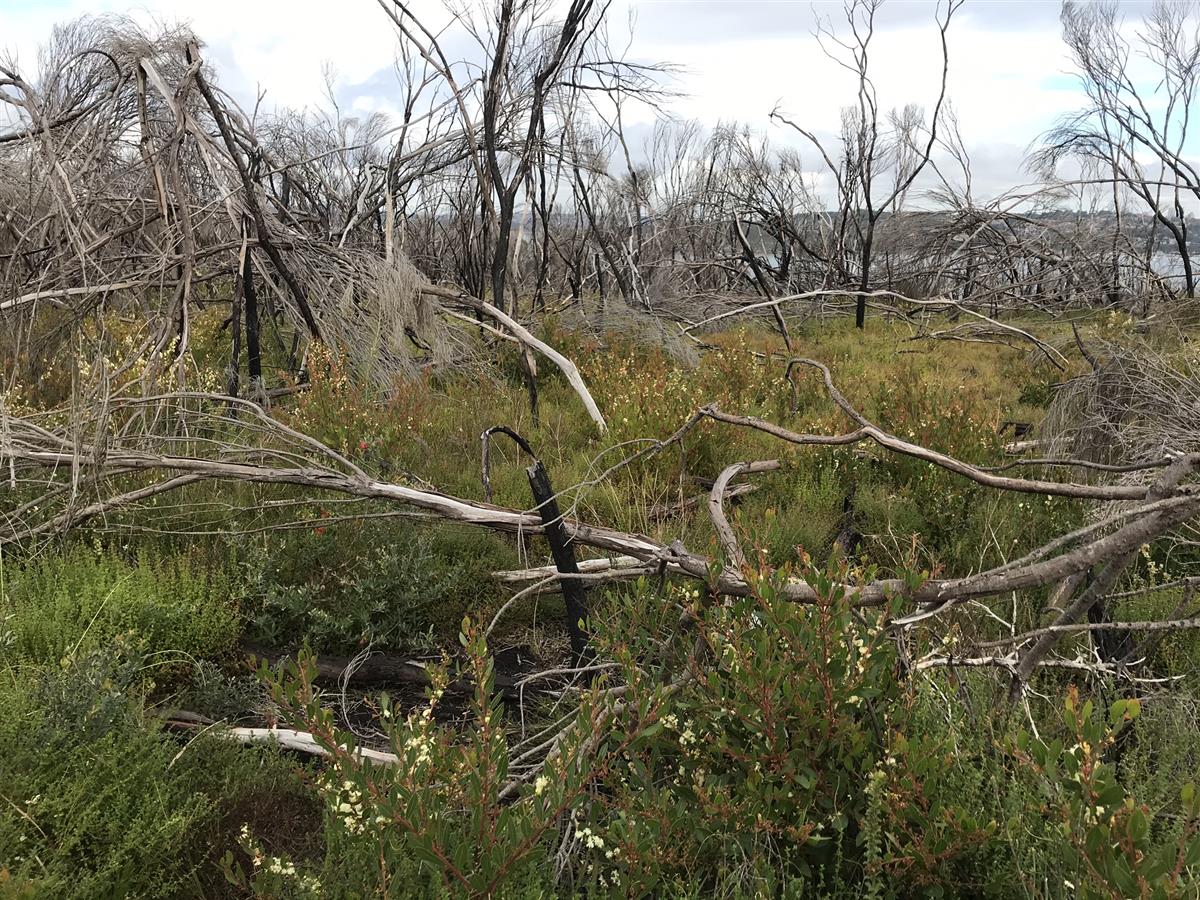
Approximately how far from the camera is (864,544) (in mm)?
4684

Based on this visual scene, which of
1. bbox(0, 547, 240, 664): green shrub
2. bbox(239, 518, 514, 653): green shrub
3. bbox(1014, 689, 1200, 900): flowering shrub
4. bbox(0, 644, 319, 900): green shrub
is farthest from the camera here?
bbox(239, 518, 514, 653): green shrub

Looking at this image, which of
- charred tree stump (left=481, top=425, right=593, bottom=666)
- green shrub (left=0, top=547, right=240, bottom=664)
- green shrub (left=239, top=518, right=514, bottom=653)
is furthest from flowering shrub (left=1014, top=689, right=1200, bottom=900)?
green shrub (left=0, top=547, right=240, bottom=664)

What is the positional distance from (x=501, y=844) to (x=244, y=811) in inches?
52.4

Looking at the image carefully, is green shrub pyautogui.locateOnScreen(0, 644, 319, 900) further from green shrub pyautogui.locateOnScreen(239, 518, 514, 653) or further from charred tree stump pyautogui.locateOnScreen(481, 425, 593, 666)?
charred tree stump pyautogui.locateOnScreen(481, 425, 593, 666)

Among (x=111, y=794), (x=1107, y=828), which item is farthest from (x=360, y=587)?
(x=1107, y=828)

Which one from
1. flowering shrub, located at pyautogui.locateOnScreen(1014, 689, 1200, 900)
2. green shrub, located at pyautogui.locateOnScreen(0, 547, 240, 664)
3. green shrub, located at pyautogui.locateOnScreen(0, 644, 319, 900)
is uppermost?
flowering shrub, located at pyautogui.locateOnScreen(1014, 689, 1200, 900)

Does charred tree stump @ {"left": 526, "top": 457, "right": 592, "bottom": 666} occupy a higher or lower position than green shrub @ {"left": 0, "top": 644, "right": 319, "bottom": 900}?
higher

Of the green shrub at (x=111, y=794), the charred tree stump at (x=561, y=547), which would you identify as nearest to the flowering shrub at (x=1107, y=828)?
the charred tree stump at (x=561, y=547)

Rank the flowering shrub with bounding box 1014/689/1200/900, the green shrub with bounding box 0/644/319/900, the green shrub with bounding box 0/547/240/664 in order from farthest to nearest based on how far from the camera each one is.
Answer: the green shrub with bounding box 0/547/240/664 < the green shrub with bounding box 0/644/319/900 < the flowering shrub with bounding box 1014/689/1200/900

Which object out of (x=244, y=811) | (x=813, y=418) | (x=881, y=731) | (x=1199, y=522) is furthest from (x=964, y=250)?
(x=244, y=811)

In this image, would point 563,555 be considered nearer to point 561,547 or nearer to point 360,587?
point 561,547

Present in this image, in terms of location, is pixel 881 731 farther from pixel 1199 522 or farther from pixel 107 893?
pixel 1199 522

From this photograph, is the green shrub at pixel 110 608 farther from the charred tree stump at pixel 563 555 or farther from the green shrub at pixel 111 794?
the charred tree stump at pixel 563 555

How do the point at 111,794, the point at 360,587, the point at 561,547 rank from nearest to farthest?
the point at 111,794 < the point at 561,547 < the point at 360,587
